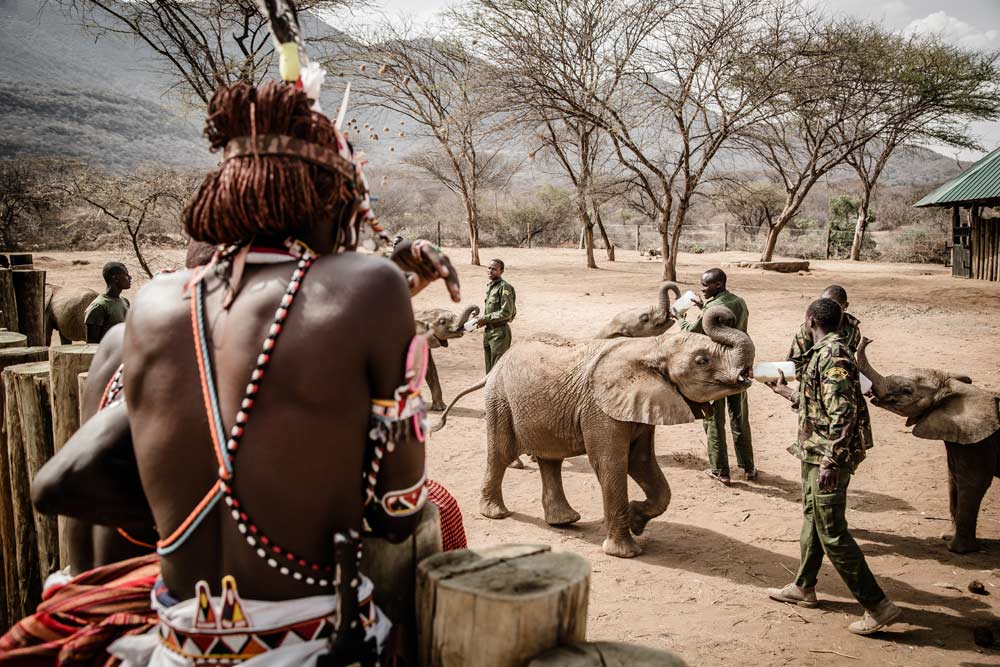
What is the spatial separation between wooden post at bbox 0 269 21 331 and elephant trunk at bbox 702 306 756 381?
23.9ft

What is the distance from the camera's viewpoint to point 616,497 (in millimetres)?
5723

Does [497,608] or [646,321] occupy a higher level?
[646,321]

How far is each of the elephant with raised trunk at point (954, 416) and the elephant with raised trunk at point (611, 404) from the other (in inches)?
41.8

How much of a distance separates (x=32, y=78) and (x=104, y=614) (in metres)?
92.6

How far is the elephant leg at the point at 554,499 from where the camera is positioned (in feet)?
20.8

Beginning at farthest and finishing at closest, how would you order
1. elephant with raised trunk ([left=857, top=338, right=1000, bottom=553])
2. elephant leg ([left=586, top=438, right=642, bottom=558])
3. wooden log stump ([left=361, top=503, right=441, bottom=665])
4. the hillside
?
the hillside < elephant leg ([left=586, top=438, right=642, bottom=558]) < elephant with raised trunk ([left=857, top=338, right=1000, bottom=553]) < wooden log stump ([left=361, top=503, right=441, bottom=665])

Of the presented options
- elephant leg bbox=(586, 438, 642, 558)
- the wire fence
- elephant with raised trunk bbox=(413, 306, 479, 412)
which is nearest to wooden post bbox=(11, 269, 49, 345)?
elephant with raised trunk bbox=(413, 306, 479, 412)

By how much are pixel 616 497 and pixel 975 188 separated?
20.7 meters

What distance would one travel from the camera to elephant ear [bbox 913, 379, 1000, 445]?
5293mm

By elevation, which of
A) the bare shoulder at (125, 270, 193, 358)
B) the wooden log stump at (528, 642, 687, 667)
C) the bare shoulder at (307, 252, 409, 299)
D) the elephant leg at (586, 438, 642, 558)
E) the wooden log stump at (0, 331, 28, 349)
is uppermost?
the bare shoulder at (307, 252, 409, 299)

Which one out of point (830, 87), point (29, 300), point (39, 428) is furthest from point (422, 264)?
point (830, 87)

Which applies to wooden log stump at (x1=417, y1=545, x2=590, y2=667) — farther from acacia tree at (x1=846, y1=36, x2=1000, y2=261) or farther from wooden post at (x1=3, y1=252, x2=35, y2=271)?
acacia tree at (x1=846, y1=36, x2=1000, y2=261)

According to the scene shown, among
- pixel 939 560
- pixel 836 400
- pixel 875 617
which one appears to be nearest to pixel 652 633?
pixel 875 617

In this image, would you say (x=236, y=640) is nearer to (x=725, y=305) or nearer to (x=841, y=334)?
(x=841, y=334)
